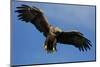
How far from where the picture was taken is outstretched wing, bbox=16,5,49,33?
91.2 inches

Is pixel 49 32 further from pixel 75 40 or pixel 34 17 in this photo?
pixel 75 40

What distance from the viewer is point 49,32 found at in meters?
2.43

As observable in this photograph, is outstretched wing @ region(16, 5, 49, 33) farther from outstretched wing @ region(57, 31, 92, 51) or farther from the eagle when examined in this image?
outstretched wing @ region(57, 31, 92, 51)

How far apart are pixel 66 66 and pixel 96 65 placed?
0.41m

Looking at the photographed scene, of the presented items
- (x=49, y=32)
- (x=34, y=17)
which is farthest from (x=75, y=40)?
(x=34, y=17)

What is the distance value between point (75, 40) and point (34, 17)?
1.87 ft

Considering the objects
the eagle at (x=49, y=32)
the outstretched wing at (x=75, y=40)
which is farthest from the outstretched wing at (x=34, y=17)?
the outstretched wing at (x=75, y=40)

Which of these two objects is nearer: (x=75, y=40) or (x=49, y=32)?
(x=49, y=32)

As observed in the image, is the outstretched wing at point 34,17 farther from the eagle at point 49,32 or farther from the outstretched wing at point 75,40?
the outstretched wing at point 75,40

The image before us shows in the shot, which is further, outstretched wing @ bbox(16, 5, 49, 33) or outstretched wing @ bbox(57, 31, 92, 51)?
outstretched wing @ bbox(57, 31, 92, 51)

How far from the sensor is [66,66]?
250 cm

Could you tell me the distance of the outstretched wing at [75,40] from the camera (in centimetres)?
249

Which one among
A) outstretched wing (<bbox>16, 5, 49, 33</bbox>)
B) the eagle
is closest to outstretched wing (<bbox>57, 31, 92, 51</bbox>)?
the eagle

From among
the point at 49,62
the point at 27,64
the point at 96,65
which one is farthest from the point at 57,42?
the point at 96,65
